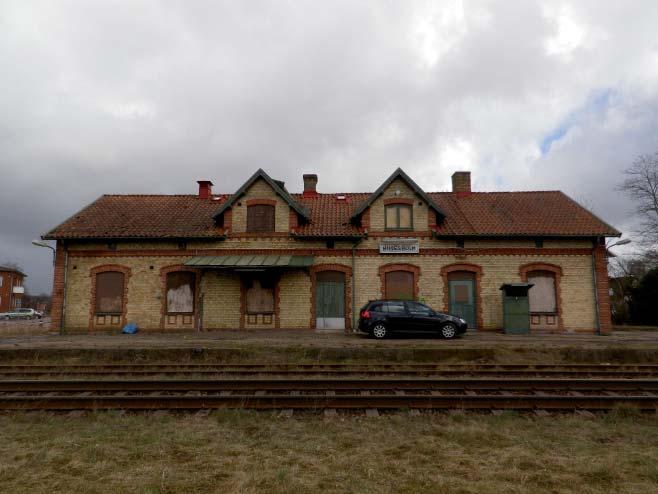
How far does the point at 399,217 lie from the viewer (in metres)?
19.8

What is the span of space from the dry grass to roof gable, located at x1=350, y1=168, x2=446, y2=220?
508 inches

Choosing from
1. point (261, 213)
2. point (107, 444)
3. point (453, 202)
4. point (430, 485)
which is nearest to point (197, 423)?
point (107, 444)

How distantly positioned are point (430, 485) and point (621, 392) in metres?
6.40

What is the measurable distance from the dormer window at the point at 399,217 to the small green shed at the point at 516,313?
16.3 ft

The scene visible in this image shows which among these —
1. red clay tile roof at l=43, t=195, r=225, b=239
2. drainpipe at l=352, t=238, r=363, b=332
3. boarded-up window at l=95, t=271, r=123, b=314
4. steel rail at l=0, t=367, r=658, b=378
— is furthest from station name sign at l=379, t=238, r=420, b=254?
boarded-up window at l=95, t=271, r=123, b=314

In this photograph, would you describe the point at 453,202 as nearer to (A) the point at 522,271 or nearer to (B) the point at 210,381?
(A) the point at 522,271

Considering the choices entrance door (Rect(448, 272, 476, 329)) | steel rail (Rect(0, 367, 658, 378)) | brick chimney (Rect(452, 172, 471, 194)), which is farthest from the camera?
brick chimney (Rect(452, 172, 471, 194))

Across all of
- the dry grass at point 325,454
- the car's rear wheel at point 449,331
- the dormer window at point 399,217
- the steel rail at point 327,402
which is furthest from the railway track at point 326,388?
the dormer window at point 399,217

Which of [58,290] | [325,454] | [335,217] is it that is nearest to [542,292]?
[335,217]

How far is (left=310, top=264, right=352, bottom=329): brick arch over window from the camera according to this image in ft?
62.1

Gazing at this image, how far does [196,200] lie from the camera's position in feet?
74.8

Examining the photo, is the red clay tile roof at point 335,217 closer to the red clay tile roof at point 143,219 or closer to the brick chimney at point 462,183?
the red clay tile roof at point 143,219

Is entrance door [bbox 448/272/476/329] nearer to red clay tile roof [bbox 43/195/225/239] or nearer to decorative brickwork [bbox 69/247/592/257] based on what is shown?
decorative brickwork [bbox 69/247/592/257]

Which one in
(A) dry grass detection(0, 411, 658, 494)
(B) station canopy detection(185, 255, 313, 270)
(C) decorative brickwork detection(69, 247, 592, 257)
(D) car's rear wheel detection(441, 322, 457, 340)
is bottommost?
(A) dry grass detection(0, 411, 658, 494)
